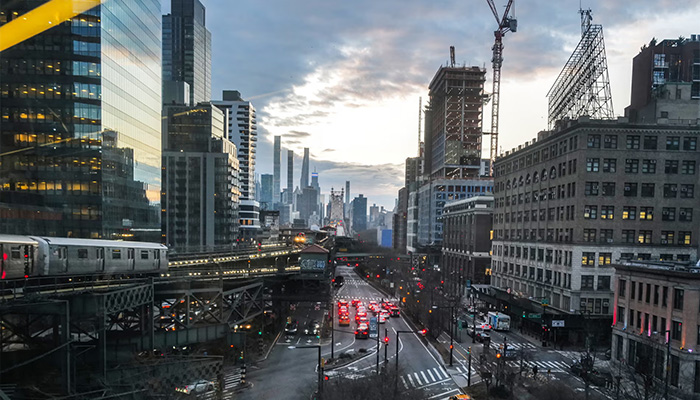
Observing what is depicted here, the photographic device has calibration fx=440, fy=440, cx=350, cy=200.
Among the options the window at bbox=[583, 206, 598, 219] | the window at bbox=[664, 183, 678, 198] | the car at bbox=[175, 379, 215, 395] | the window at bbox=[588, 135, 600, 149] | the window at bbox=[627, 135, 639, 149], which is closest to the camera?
the car at bbox=[175, 379, 215, 395]

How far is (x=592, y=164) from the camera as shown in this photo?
60.2m

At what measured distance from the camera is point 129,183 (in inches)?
2675

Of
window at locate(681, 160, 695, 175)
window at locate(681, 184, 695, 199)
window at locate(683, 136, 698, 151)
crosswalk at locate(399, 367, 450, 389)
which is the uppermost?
window at locate(683, 136, 698, 151)

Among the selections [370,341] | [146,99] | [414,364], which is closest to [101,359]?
[414,364]

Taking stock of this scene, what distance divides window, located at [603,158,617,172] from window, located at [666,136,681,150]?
7.10m

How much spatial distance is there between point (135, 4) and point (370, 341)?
6278cm

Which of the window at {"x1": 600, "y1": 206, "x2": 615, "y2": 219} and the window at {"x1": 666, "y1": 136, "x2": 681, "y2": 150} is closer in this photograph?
the window at {"x1": 666, "y1": 136, "x2": 681, "y2": 150}

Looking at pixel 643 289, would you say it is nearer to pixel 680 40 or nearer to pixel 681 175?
pixel 681 175

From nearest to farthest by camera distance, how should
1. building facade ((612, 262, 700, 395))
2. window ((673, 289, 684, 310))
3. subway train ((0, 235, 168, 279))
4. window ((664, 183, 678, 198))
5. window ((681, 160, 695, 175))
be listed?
subway train ((0, 235, 168, 279)) < building facade ((612, 262, 700, 395)) < window ((673, 289, 684, 310)) < window ((681, 160, 695, 175)) < window ((664, 183, 678, 198))

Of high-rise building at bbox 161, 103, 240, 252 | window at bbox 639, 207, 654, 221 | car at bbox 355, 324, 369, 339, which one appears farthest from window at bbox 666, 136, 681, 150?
high-rise building at bbox 161, 103, 240, 252

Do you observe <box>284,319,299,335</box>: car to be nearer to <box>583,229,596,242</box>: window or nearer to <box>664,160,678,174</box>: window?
<box>583,229,596,242</box>: window

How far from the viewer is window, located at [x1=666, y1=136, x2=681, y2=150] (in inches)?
2322

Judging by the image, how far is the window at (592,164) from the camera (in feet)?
197

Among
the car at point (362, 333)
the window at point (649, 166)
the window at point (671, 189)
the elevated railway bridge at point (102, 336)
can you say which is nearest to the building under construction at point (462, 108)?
the window at point (649, 166)
